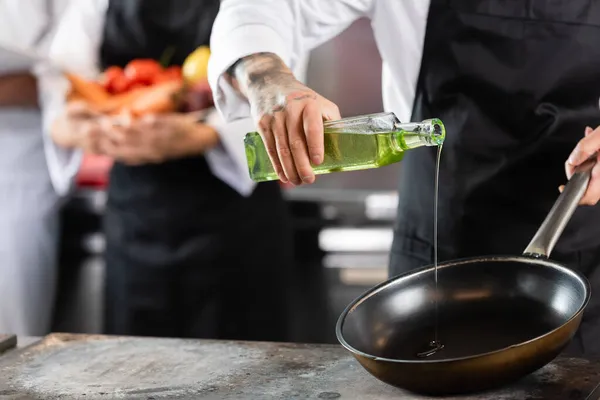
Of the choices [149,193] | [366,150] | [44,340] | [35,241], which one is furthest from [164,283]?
[366,150]

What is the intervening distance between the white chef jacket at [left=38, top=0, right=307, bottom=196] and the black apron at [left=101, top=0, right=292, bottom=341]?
3 cm

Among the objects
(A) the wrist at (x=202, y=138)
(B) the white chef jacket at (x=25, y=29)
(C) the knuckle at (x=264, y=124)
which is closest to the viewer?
(C) the knuckle at (x=264, y=124)

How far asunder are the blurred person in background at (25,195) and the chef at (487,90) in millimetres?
1139

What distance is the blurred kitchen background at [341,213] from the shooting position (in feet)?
7.95

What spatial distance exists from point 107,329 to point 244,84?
1.31 metres

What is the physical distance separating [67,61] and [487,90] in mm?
1219

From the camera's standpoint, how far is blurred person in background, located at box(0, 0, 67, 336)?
2275 millimetres

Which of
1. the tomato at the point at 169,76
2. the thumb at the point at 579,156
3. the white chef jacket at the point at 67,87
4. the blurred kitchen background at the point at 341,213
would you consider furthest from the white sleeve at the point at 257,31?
the blurred kitchen background at the point at 341,213

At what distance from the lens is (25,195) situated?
245cm

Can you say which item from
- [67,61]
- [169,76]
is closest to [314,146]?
[169,76]

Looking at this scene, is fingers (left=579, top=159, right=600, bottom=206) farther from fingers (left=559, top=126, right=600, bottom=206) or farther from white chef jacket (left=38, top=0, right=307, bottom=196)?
white chef jacket (left=38, top=0, right=307, bottom=196)

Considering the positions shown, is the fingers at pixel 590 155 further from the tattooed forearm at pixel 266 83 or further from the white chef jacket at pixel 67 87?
the white chef jacket at pixel 67 87

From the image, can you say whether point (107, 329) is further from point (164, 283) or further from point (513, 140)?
point (513, 140)

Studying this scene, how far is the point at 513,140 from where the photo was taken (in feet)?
4.48
